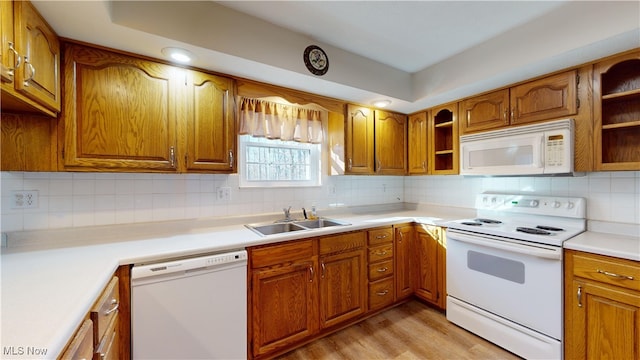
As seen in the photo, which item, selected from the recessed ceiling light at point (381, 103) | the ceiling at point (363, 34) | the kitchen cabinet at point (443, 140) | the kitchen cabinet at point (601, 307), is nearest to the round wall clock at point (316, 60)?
the ceiling at point (363, 34)

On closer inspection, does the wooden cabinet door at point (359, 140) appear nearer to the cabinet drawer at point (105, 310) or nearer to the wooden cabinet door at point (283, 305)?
the wooden cabinet door at point (283, 305)

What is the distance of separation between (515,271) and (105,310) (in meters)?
2.48

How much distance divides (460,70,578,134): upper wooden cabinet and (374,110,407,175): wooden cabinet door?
0.68m

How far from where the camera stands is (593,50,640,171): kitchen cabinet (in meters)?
1.71

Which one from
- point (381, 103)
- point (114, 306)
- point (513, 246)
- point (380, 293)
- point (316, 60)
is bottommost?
point (380, 293)

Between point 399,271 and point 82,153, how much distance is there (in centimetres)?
263

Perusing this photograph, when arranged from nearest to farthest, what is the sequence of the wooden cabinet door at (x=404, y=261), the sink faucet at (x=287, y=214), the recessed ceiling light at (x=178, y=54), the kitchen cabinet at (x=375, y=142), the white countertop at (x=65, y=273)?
the white countertop at (x=65, y=273) → the recessed ceiling light at (x=178, y=54) → the sink faucet at (x=287, y=214) → the wooden cabinet door at (x=404, y=261) → the kitchen cabinet at (x=375, y=142)

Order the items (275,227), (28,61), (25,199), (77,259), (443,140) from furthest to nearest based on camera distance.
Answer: (443,140) → (275,227) → (25,199) → (77,259) → (28,61)

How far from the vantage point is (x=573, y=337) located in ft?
5.39

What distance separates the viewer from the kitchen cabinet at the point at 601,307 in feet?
4.70

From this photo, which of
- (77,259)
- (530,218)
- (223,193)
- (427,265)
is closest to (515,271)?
(530,218)

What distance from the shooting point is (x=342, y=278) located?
7.18 ft

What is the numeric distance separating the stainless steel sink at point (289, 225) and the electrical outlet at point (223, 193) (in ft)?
1.01

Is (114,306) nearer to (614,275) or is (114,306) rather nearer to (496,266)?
(496,266)
